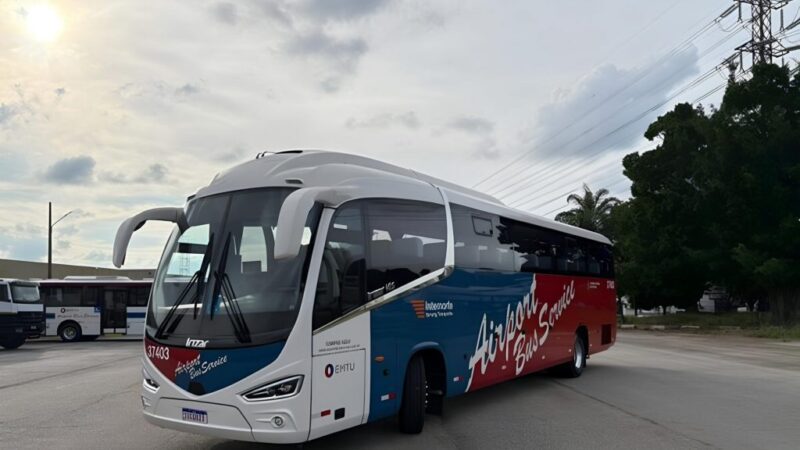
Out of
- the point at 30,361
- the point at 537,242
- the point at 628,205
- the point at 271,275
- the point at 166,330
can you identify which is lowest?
the point at 30,361

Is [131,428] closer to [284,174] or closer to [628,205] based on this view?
[284,174]

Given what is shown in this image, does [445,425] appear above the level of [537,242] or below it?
below

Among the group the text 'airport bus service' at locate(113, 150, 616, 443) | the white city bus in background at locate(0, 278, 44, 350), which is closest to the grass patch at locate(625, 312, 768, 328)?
the text 'airport bus service' at locate(113, 150, 616, 443)

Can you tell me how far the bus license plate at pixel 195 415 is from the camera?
21.1 ft

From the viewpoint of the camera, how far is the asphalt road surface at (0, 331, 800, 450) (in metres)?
8.05

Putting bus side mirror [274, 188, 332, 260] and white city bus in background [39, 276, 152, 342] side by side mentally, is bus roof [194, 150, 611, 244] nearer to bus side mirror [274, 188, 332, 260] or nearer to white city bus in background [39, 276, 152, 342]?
bus side mirror [274, 188, 332, 260]

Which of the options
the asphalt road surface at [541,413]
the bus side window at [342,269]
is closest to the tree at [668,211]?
the asphalt road surface at [541,413]

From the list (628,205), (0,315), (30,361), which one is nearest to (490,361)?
(30,361)

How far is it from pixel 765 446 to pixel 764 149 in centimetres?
2960

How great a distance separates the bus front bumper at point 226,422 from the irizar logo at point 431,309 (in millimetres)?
2470

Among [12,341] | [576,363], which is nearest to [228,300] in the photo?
[576,363]

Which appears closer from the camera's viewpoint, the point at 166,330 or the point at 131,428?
the point at 166,330

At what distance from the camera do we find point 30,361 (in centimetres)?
2006

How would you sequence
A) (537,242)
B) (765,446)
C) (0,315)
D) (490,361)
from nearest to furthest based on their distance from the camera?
(765,446)
(490,361)
(537,242)
(0,315)
